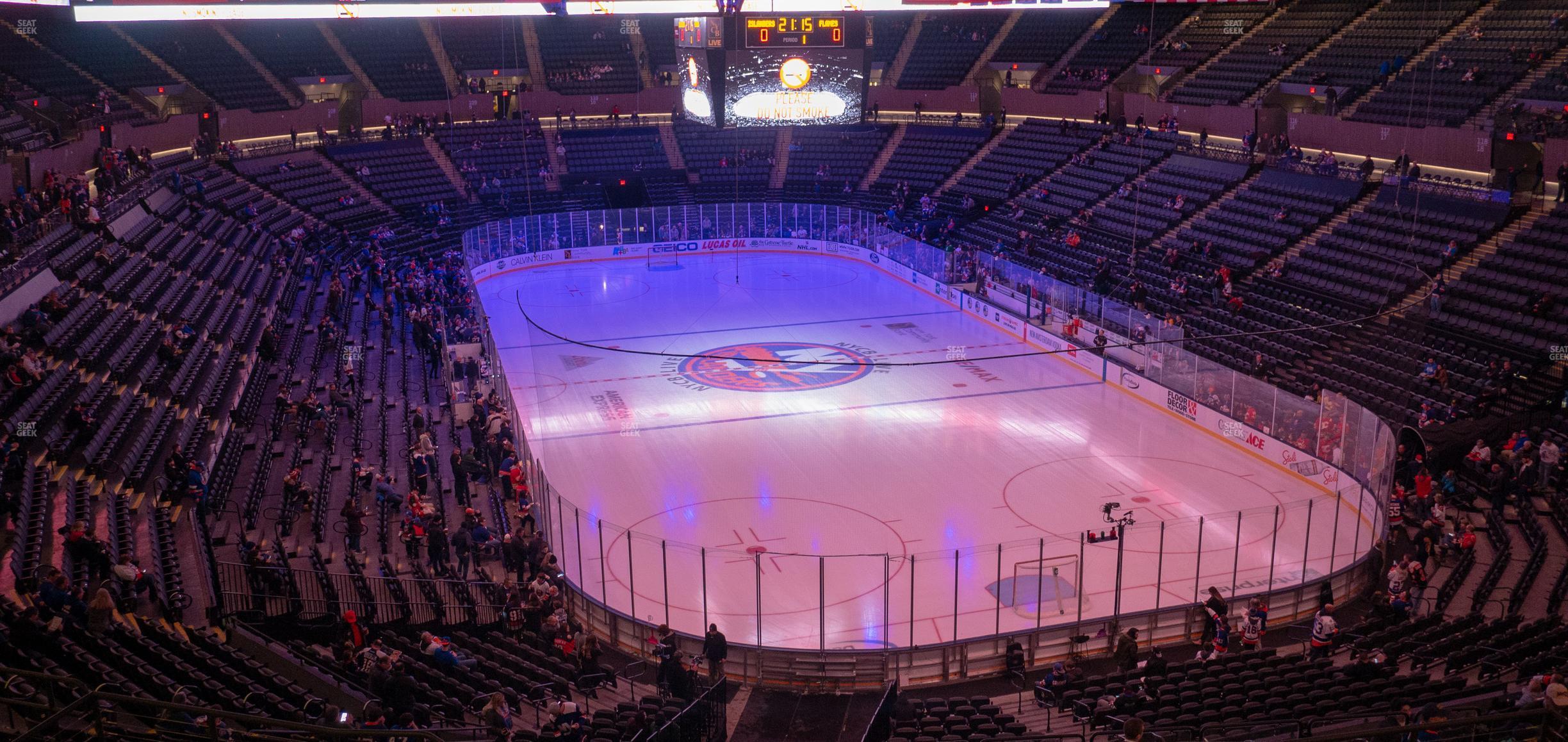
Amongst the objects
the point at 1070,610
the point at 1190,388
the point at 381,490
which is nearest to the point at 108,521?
the point at 381,490

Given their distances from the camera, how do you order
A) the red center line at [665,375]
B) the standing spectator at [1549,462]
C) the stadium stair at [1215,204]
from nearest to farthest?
1. the standing spectator at [1549,462]
2. the red center line at [665,375]
3. the stadium stair at [1215,204]

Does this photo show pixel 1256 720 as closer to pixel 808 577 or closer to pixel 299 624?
pixel 808 577

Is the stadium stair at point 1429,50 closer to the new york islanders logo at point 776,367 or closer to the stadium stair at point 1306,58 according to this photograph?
the stadium stair at point 1306,58

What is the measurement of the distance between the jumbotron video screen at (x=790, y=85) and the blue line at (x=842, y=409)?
6779 mm

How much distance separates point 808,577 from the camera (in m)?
18.6

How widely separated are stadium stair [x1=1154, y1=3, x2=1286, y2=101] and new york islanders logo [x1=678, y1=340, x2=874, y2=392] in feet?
69.8

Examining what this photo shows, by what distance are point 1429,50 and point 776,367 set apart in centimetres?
2400

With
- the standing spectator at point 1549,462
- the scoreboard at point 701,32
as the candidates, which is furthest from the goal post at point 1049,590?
the scoreboard at point 701,32

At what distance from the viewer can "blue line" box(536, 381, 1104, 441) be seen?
86.3ft

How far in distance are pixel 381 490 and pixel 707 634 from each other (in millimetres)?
7572

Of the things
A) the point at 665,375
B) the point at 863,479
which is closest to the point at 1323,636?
the point at 863,479

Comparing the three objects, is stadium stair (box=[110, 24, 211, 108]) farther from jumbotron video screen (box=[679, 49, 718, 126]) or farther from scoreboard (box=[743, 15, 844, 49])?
scoreboard (box=[743, 15, 844, 49])

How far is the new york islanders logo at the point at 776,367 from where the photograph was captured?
3047cm

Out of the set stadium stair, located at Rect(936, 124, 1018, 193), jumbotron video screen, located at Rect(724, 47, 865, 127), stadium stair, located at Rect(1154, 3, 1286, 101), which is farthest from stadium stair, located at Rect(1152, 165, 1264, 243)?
jumbotron video screen, located at Rect(724, 47, 865, 127)
